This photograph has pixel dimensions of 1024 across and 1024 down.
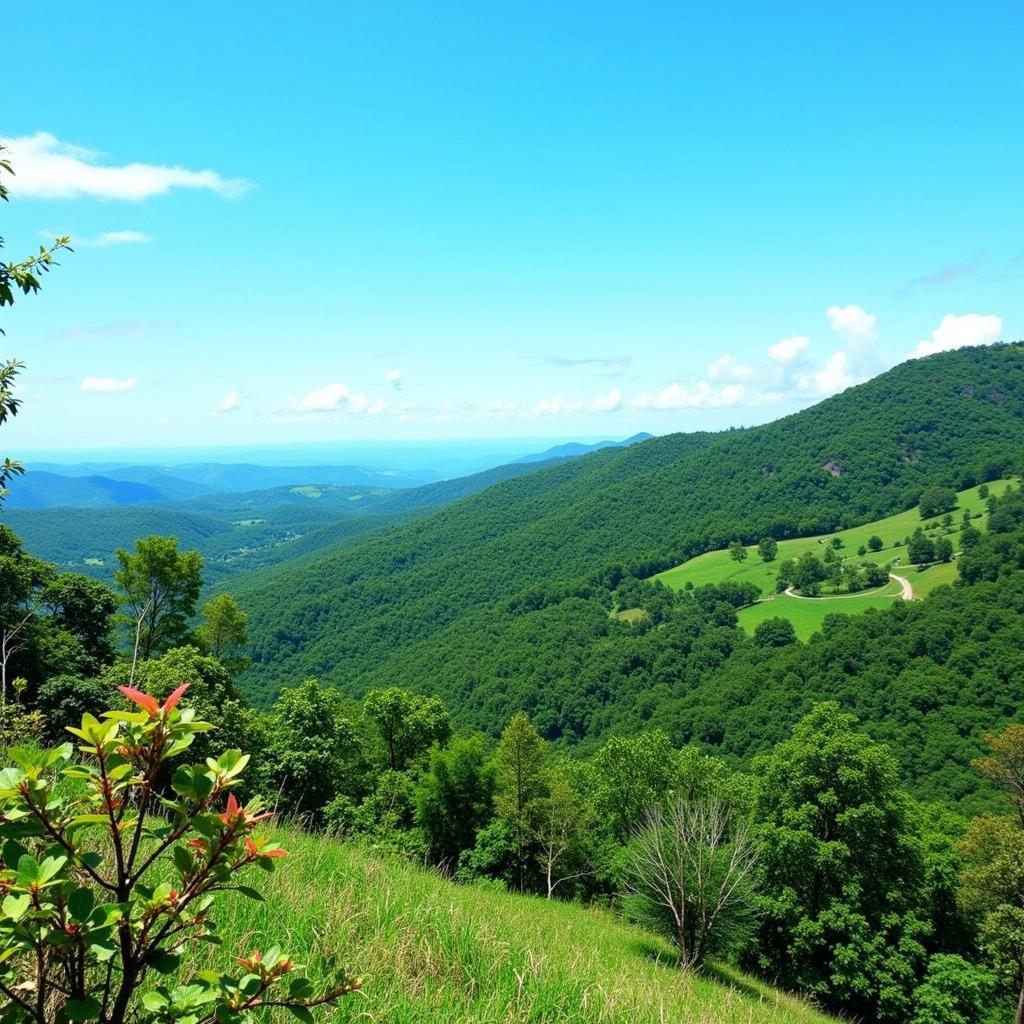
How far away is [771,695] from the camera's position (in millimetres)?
70500

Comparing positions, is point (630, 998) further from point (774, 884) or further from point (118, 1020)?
point (774, 884)

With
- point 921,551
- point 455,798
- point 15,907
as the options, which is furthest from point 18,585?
point 921,551

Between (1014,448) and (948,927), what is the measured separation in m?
162

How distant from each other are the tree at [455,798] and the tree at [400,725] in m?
3.92

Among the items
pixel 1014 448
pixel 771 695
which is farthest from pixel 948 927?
pixel 1014 448

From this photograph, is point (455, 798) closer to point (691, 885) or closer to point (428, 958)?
point (691, 885)

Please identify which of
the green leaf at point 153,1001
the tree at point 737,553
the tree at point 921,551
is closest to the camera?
the green leaf at point 153,1001

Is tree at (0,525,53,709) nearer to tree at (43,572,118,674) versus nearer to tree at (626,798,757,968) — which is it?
tree at (43,572,118,674)

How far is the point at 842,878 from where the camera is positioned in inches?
840

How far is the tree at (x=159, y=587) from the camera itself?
25516 millimetres

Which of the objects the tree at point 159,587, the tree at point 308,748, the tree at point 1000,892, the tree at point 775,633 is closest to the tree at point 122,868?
the tree at point 308,748

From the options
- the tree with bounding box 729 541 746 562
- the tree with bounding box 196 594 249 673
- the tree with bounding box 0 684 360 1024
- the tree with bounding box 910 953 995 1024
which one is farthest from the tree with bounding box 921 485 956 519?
the tree with bounding box 0 684 360 1024

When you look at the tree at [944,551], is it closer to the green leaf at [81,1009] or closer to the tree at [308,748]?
the tree at [308,748]

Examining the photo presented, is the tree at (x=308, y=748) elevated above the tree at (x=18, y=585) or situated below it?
below
